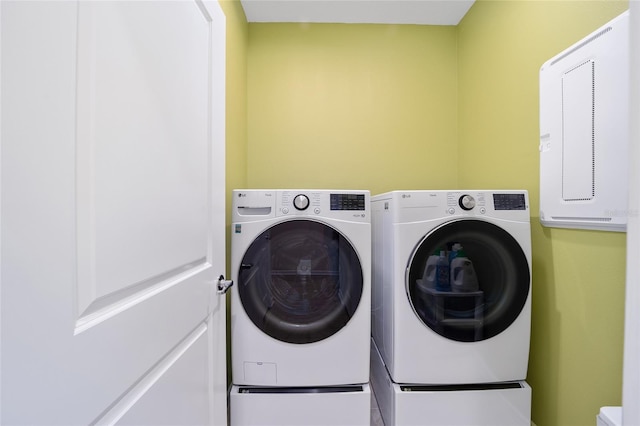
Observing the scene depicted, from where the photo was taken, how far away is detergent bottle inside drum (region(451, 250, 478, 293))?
4.17ft

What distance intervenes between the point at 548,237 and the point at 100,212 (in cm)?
164

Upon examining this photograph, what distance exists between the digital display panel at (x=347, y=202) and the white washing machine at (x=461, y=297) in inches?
6.5

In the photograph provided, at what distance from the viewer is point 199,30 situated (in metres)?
0.87

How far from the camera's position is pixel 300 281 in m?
1.34

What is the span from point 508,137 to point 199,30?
62.4 inches

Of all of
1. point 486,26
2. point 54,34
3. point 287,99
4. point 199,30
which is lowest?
point 54,34

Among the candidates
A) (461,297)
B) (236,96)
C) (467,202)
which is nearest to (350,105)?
(236,96)

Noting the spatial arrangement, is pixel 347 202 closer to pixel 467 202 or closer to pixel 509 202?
pixel 467 202

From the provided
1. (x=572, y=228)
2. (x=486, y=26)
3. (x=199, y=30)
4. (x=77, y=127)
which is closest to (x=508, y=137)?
(x=572, y=228)

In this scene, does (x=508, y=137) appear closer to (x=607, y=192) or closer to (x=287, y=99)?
(x=607, y=192)

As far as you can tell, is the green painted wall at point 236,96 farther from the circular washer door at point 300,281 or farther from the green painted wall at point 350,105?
the circular washer door at point 300,281

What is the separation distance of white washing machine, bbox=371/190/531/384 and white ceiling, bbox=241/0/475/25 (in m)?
1.43

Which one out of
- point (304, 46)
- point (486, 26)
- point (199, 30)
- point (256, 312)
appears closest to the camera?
point (199, 30)

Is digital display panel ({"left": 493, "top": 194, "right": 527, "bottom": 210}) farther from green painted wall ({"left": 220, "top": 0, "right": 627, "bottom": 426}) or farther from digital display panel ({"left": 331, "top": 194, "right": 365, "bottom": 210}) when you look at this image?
digital display panel ({"left": 331, "top": 194, "right": 365, "bottom": 210})
